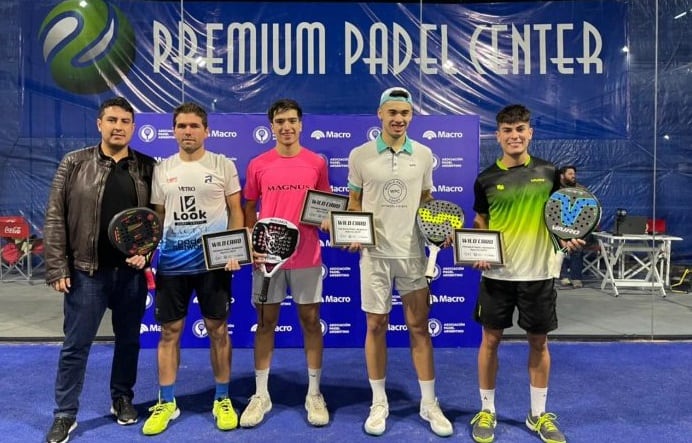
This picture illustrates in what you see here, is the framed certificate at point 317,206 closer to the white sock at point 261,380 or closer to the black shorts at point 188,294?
the black shorts at point 188,294

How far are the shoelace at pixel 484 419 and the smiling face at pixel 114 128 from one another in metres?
2.12

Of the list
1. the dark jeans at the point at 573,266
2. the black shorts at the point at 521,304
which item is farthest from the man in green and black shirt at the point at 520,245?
the dark jeans at the point at 573,266

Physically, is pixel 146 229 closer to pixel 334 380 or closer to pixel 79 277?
pixel 79 277

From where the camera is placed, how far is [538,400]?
8.09 ft

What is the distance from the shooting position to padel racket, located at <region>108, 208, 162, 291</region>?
2256 millimetres

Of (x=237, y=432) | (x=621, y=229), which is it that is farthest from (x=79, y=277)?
(x=621, y=229)

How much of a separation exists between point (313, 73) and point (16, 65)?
3.34 metres

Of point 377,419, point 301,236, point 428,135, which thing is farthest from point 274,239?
point 428,135

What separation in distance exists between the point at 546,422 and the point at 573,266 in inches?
165

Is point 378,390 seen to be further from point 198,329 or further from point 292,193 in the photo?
point 198,329

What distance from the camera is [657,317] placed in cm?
471

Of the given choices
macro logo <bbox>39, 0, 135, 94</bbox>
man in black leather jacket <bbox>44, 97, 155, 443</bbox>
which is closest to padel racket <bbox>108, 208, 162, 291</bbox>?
man in black leather jacket <bbox>44, 97, 155, 443</bbox>

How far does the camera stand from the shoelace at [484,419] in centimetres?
242

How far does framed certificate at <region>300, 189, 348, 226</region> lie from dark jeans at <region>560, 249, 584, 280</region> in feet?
15.0
